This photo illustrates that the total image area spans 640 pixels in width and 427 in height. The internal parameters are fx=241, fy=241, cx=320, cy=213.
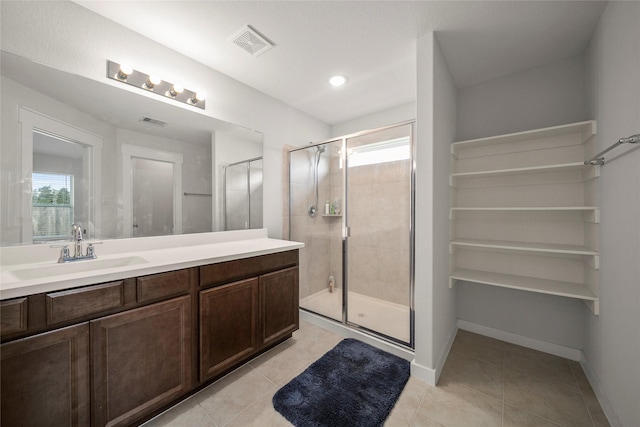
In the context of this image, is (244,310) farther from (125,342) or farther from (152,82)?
(152,82)

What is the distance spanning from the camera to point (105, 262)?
146cm

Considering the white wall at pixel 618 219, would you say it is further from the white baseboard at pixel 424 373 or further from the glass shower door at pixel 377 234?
the glass shower door at pixel 377 234

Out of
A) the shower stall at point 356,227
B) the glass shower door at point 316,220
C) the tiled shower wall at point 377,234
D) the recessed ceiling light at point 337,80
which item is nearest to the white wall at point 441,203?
the shower stall at point 356,227

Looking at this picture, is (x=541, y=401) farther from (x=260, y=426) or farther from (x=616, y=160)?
(x=260, y=426)

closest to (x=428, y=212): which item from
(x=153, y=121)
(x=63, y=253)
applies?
(x=153, y=121)

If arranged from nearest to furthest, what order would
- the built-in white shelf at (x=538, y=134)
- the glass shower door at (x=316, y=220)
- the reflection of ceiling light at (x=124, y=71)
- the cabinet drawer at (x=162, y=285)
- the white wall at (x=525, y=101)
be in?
the cabinet drawer at (x=162, y=285) < the reflection of ceiling light at (x=124, y=71) < the built-in white shelf at (x=538, y=134) < the white wall at (x=525, y=101) < the glass shower door at (x=316, y=220)

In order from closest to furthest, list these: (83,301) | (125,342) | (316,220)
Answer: (83,301), (125,342), (316,220)

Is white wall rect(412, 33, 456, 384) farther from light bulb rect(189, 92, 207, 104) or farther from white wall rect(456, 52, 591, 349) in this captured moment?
light bulb rect(189, 92, 207, 104)

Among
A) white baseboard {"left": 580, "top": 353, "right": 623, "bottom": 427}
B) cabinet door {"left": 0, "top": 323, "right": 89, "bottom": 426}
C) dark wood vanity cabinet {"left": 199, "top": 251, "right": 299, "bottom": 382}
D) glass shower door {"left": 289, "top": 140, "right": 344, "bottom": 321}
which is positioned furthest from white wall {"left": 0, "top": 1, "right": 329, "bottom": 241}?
white baseboard {"left": 580, "top": 353, "right": 623, "bottom": 427}

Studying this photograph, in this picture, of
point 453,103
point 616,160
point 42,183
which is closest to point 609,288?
point 616,160

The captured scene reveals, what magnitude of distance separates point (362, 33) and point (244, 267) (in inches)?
73.4

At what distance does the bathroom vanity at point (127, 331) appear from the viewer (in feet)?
3.20

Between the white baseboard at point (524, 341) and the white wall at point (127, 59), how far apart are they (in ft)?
7.22

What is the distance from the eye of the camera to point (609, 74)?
4.76ft
